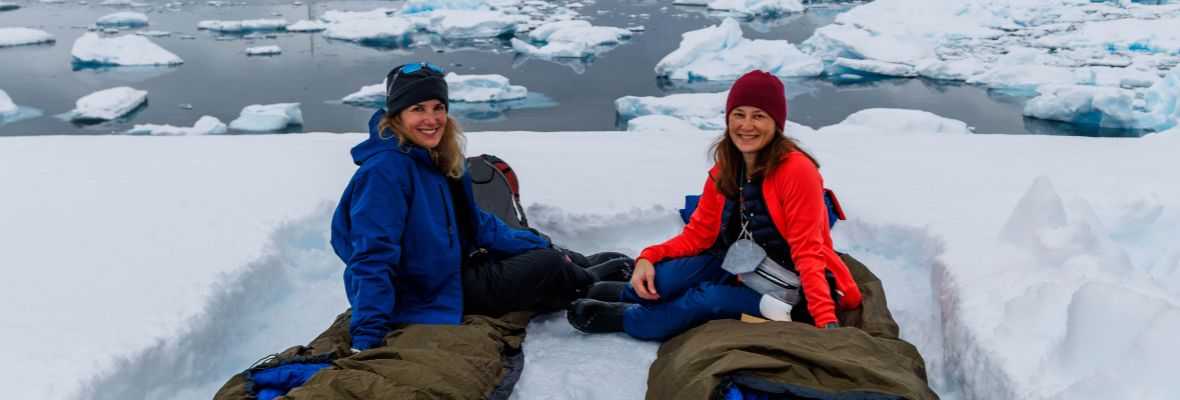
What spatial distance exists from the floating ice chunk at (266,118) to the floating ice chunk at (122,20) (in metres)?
8.76

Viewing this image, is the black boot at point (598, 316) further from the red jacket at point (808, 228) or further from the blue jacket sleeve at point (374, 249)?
the blue jacket sleeve at point (374, 249)

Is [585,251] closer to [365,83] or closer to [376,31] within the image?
[365,83]

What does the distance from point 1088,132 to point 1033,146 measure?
5274 mm

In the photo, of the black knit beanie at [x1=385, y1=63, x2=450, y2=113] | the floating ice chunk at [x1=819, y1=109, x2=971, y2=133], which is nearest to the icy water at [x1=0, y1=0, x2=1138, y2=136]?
the floating ice chunk at [x1=819, y1=109, x2=971, y2=133]

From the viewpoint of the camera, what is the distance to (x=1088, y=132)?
8906 millimetres

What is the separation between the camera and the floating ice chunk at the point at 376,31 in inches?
576

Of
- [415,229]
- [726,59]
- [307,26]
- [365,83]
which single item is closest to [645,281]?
[415,229]

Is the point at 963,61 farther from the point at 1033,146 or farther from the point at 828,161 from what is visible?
the point at 828,161

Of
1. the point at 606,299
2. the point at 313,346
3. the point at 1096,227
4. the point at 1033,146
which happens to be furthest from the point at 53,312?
the point at 1033,146

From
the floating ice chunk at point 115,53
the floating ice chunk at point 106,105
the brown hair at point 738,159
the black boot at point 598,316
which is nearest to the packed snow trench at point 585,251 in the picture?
the black boot at point 598,316

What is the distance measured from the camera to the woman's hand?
2.39 m

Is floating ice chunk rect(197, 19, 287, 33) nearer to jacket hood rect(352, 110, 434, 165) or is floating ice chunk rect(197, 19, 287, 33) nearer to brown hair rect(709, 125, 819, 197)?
jacket hood rect(352, 110, 434, 165)

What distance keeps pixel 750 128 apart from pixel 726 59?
9.94 m

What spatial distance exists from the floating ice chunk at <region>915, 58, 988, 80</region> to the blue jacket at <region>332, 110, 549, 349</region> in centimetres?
1066
